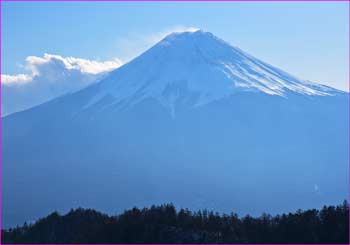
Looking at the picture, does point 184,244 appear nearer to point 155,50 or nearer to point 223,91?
point 223,91

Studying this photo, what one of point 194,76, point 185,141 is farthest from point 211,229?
point 194,76

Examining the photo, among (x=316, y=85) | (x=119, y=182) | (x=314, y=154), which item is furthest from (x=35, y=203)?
(x=316, y=85)

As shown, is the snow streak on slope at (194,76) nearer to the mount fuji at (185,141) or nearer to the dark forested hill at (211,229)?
the mount fuji at (185,141)

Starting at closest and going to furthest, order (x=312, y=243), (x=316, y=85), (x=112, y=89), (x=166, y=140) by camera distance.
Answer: (x=312, y=243)
(x=166, y=140)
(x=112, y=89)
(x=316, y=85)

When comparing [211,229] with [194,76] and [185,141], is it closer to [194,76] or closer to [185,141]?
[185,141]

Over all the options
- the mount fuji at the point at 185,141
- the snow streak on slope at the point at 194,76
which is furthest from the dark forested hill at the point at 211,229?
the snow streak on slope at the point at 194,76

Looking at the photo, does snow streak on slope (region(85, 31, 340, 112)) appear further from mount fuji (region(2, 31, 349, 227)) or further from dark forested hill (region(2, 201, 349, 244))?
dark forested hill (region(2, 201, 349, 244))

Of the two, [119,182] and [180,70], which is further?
[180,70]
